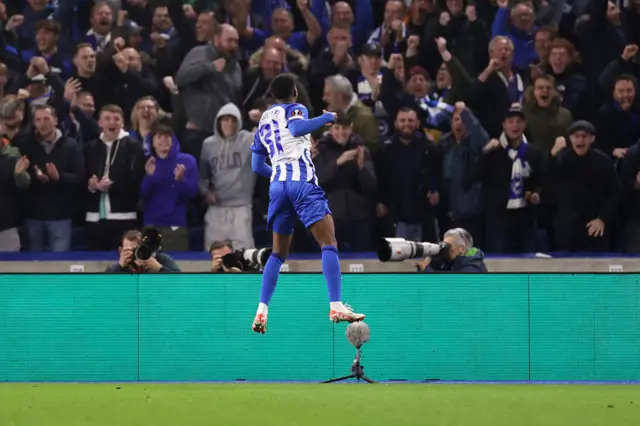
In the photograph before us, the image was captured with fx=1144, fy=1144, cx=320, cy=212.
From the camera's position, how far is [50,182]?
45.8 feet

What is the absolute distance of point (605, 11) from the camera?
1454 centimetres

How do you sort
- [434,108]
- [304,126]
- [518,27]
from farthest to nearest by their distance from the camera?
[518,27]
[434,108]
[304,126]

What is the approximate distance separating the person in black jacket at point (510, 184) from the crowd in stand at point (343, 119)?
0.02m

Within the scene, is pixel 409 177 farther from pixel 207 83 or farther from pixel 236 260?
pixel 236 260

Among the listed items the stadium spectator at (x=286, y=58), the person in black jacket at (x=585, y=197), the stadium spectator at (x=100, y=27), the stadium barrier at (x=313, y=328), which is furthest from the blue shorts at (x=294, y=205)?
→ the stadium spectator at (x=100, y=27)

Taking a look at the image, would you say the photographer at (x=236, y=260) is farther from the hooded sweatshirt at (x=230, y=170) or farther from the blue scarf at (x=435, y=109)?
the blue scarf at (x=435, y=109)

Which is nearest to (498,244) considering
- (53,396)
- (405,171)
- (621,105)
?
(405,171)

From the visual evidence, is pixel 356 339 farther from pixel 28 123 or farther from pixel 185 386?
pixel 28 123

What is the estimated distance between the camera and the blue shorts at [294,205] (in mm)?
8742

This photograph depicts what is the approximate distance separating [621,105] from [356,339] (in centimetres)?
659

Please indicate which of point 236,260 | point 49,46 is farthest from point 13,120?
point 236,260

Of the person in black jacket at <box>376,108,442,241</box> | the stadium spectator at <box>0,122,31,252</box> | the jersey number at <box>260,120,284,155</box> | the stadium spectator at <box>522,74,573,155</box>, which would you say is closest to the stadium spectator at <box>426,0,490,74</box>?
the stadium spectator at <box>522,74,573,155</box>

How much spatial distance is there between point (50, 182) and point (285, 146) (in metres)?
5.93

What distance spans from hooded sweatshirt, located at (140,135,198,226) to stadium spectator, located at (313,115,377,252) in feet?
5.15
